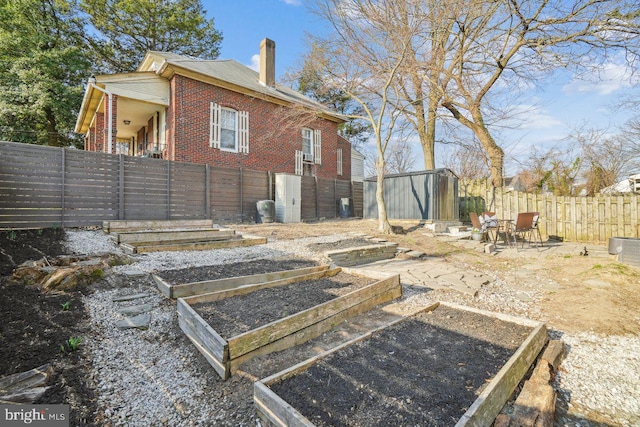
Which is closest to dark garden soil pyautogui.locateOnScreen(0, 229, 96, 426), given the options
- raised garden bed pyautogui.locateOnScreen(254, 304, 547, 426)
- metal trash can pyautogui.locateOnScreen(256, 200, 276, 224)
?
raised garden bed pyautogui.locateOnScreen(254, 304, 547, 426)

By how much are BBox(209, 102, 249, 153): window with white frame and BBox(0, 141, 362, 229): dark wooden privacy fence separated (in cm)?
222

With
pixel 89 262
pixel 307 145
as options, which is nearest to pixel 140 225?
pixel 89 262

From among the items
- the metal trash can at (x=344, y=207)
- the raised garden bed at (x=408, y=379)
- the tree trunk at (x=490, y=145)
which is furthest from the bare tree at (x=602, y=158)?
the raised garden bed at (x=408, y=379)

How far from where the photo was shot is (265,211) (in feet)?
34.1

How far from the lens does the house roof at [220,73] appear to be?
10.6 meters

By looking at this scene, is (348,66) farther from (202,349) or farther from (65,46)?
(65,46)

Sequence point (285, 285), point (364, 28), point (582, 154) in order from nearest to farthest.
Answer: point (285, 285) → point (364, 28) → point (582, 154)

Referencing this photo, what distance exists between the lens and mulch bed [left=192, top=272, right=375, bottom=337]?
8.48ft

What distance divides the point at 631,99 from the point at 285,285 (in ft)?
47.3

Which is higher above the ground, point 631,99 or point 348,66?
point 348,66

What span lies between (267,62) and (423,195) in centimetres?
1000

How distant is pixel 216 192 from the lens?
386 inches

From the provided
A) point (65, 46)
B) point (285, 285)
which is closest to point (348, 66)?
point (285, 285)

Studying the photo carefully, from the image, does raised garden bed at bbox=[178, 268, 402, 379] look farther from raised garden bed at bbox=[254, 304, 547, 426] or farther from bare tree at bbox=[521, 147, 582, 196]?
bare tree at bbox=[521, 147, 582, 196]
